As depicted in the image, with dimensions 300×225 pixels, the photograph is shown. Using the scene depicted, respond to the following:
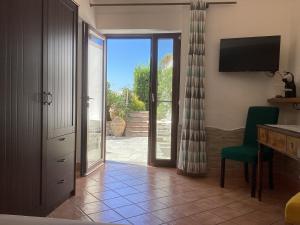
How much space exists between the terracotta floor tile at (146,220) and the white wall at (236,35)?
1.76 metres

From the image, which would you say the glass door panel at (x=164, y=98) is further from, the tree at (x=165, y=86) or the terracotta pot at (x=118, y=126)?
the terracotta pot at (x=118, y=126)

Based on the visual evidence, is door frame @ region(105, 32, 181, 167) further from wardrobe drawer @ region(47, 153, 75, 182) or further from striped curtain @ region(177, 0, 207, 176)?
wardrobe drawer @ region(47, 153, 75, 182)

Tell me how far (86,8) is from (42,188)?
246 cm

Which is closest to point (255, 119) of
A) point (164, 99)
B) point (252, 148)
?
point (252, 148)

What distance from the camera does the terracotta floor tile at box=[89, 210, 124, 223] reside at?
2383mm

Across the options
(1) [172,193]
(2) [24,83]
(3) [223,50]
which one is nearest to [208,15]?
(3) [223,50]

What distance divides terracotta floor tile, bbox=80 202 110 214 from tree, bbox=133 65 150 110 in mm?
2018

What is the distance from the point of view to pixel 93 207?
8.71ft

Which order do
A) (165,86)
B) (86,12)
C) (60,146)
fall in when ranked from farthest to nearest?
(165,86) → (86,12) → (60,146)

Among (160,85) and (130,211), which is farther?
(160,85)

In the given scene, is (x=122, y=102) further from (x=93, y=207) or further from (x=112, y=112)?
(x=93, y=207)

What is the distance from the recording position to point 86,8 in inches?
151

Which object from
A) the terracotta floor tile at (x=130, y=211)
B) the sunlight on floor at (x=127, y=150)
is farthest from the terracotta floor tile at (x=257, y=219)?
the sunlight on floor at (x=127, y=150)

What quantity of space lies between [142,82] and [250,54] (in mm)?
1806
